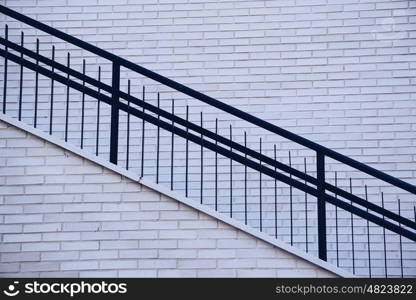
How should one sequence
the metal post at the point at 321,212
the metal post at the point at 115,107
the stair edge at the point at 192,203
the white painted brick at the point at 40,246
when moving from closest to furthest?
1. the stair edge at the point at 192,203
2. the white painted brick at the point at 40,246
3. the metal post at the point at 321,212
4. the metal post at the point at 115,107

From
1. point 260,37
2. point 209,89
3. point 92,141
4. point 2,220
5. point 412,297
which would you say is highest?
point 260,37

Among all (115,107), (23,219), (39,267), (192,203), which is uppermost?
(115,107)

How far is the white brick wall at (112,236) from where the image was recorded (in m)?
4.71

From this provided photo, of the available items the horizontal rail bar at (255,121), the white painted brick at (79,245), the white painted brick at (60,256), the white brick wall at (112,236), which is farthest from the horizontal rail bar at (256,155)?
the white painted brick at (60,256)

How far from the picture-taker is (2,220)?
4.80 meters

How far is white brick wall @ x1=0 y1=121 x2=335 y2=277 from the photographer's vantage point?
15.5 feet

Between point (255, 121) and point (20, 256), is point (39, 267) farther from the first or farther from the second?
point (255, 121)

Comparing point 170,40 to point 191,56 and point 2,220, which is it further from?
point 2,220

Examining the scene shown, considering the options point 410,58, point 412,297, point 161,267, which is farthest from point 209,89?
point 412,297

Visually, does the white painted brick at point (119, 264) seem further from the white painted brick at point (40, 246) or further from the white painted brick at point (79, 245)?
the white painted brick at point (40, 246)

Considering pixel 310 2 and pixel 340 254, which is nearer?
pixel 340 254

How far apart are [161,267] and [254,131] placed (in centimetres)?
259

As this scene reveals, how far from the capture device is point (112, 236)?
4.78 metres

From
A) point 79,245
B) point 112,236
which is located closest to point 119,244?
point 112,236
